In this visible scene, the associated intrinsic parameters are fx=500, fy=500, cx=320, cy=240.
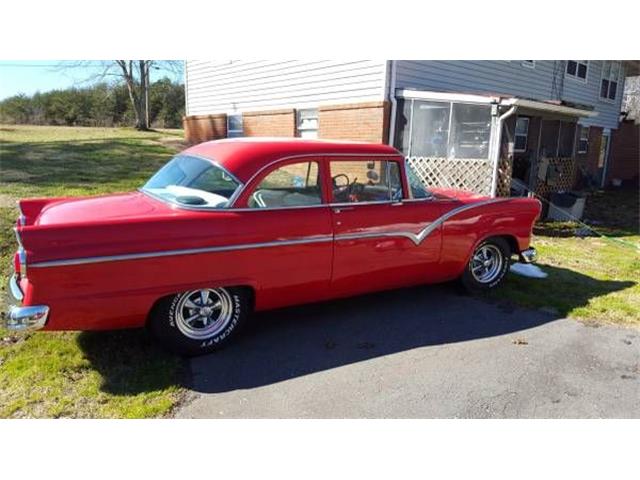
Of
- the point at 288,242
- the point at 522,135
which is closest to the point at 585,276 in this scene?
the point at 288,242

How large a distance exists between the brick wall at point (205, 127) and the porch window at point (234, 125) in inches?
8.0

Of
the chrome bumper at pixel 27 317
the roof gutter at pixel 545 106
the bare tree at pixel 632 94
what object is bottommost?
the chrome bumper at pixel 27 317

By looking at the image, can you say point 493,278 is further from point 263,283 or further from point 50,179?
point 50,179

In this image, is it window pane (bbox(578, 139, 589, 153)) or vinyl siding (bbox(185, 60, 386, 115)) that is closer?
vinyl siding (bbox(185, 60, 386, 115))

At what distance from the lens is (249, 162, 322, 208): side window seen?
4195 mm

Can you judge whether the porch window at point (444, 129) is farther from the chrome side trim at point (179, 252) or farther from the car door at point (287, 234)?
the chrome side trim at point (179, 252)

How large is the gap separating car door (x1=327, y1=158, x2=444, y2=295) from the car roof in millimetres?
113

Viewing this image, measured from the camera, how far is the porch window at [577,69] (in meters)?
17.4

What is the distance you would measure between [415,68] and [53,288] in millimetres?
9903

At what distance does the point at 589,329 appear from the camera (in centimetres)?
496

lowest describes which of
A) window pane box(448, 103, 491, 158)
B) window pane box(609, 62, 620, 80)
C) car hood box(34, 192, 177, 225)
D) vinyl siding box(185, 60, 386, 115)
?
car hood box(34, 192, 177, 225)

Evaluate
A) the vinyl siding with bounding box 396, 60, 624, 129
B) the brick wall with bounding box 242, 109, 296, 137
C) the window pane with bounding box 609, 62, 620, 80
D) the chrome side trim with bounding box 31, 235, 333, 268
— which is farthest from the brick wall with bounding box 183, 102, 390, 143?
the window pane with bounding box 609, 62, 620, 80

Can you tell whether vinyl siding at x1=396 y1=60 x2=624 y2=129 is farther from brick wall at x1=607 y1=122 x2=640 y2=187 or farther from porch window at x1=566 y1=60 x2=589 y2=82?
brick wall at x1=607 y1=122 x2=640 y2=187

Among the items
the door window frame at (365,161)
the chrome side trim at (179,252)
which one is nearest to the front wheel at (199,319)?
the chrome side trim at (179,252)
